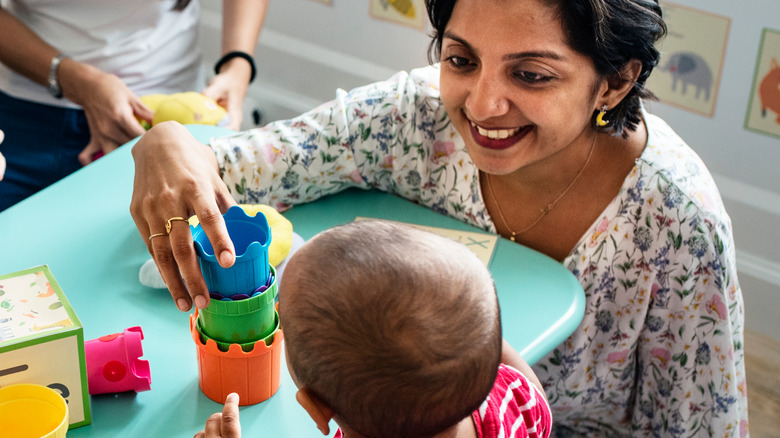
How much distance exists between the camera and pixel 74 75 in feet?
5.39

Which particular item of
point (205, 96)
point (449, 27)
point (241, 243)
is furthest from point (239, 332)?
point (205, 96)

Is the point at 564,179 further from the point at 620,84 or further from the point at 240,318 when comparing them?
the point at 240,318

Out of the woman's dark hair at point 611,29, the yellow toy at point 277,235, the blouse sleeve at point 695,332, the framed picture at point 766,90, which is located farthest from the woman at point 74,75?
the framed picture at point 766,90

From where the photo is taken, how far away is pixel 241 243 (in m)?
0.95

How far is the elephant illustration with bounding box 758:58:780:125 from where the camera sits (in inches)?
68.6

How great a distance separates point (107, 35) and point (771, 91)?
1516 mm

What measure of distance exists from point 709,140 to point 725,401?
0.90m

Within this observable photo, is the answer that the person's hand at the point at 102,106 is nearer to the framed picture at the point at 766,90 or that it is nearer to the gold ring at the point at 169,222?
the gold ring at the point at 169,222

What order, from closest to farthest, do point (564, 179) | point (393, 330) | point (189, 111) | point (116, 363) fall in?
point (393, 330) < point (116, 363) < point (564, 179) < point (189, 111)

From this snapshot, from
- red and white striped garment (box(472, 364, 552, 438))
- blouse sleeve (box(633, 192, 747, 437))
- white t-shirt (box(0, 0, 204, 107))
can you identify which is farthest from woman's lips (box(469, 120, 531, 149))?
white t-shirt (box(0, 0, 204, 107))

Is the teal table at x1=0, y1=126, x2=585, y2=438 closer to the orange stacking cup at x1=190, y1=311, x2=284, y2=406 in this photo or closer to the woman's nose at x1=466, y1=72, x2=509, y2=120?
the orange stacking cup at x1=190, y1=311, x2=284, y2=406

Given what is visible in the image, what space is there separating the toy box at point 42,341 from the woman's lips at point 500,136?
0.64 m

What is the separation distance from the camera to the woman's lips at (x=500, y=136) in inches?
46.1

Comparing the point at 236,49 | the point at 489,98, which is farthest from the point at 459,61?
the point at 236,49
